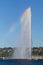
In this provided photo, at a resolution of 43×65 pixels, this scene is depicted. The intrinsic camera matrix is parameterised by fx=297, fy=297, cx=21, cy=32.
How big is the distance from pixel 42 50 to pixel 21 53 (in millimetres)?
51428

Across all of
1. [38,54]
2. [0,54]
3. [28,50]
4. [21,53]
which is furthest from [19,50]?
[0,54]

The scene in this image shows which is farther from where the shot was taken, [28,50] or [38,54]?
[38,54]


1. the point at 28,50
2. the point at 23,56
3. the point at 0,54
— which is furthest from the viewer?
the point at 0,54

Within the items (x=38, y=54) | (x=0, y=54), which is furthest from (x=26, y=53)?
(x=0, y=54)

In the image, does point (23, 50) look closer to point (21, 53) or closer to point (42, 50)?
point (21, 53)

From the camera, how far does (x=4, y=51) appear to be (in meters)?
119

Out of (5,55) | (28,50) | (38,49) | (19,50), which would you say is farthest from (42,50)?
(28,50)

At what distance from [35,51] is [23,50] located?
1865 inches

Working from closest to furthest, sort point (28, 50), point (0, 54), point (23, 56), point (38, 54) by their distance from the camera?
point (28, 50), point (23, 56), point (38, 54), point (0, 54)

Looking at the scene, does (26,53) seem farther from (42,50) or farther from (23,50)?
(42,50)

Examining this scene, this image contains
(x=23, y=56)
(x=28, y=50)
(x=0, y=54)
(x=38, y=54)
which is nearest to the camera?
(x=28, y=50)

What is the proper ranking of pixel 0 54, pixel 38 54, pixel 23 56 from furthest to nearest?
pixel 0 54, pixel 38 54, pixel 23 56

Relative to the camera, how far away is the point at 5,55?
118 m

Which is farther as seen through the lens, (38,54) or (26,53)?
(38,54)
